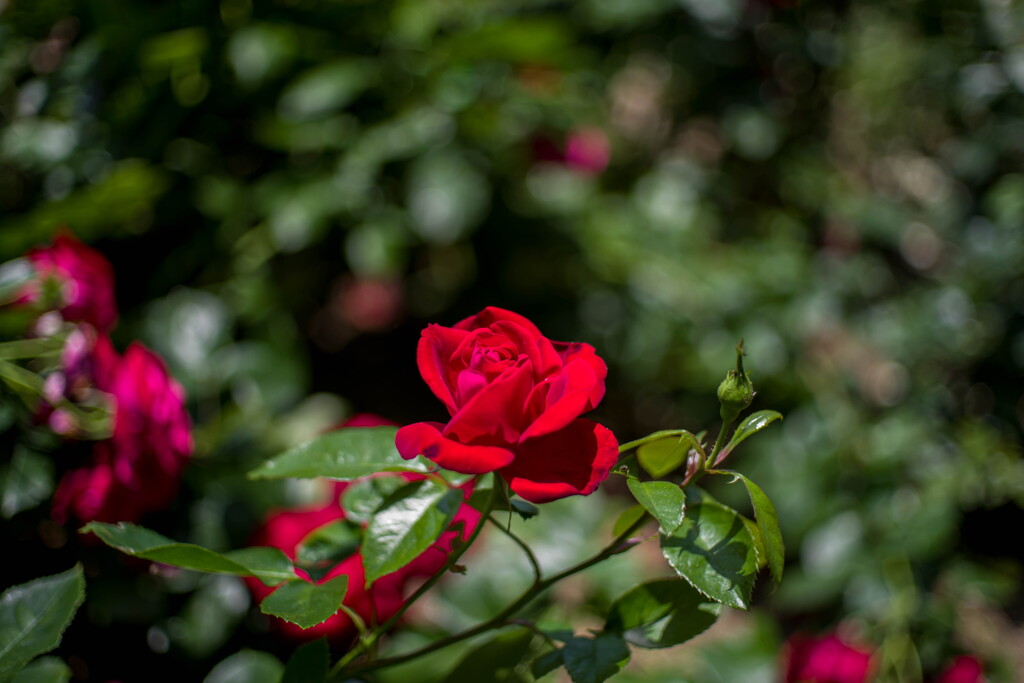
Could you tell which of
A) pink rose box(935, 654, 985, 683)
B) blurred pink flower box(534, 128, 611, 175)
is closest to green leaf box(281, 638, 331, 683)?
pink rose box(935, 654, 985, 683)

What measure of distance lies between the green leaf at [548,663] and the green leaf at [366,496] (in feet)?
0.43

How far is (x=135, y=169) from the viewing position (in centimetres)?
89

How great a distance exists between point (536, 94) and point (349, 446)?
940 millimetres

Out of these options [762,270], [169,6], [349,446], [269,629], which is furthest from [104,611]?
[762,270]

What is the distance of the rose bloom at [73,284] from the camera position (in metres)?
0.66

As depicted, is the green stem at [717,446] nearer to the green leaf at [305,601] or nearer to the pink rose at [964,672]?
the green leaf at [305,601]

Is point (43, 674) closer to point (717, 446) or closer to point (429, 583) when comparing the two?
point (429, 583)

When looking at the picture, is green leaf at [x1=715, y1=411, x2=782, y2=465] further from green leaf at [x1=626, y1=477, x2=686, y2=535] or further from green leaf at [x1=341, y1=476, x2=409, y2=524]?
green leaf at [x1=341, y1=476, x2=409, y2=524]

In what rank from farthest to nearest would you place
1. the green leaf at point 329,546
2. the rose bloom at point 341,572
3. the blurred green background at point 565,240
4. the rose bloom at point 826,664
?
the blurred green background at point 565,240 → the rose bloom at point 826,664 → the rose bloom at point 341,572 → the green leaf at point 329,546

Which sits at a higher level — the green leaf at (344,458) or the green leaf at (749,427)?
the green leaf at (749,427)

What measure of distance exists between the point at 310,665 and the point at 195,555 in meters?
0.08

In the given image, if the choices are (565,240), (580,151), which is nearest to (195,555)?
(565,240)

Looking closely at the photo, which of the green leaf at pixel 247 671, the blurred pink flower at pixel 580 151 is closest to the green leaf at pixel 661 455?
the green leaf at pixel 247 671

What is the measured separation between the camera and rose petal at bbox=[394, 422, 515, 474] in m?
0.34
